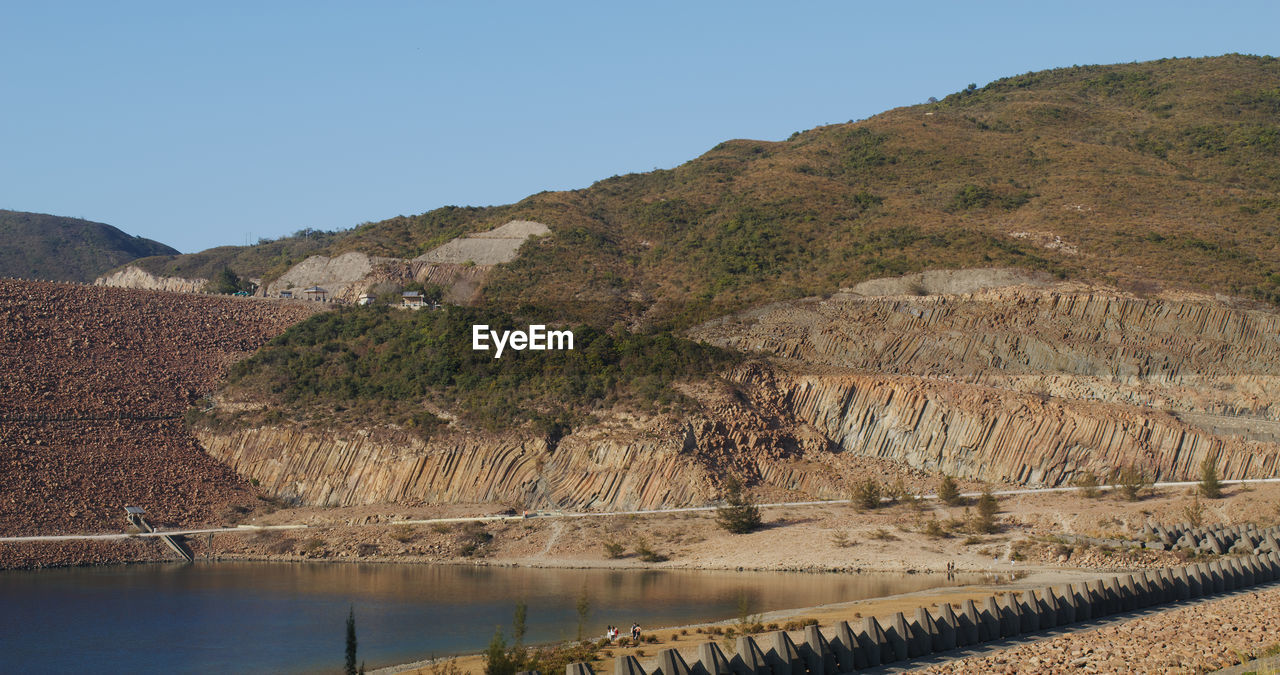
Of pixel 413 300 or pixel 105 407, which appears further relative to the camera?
pixel 413 300

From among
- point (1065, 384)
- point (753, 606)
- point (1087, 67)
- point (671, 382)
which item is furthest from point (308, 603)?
point (1087, 67)

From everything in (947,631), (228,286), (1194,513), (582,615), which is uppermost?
(228,286)

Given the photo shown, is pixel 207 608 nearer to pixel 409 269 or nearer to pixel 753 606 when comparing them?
pixel 753 606

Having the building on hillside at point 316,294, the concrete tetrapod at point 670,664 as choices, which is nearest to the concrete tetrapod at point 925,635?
the concrete tetrapod at point 670,664

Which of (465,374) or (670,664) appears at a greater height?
(465,374)

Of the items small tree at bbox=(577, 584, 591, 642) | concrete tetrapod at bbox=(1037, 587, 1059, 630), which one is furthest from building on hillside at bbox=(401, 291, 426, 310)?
concrete tetrapod at bbox=(1037, 587, 1059, 630)

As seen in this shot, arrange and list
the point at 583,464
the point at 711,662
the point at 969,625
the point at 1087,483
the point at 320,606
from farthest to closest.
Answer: the point at 583,464, the point at 1087,483, the point at 320,606, the point at 969,625, the point at 711,662

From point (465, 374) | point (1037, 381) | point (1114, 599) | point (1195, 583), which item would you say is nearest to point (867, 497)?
point (1037, 381)

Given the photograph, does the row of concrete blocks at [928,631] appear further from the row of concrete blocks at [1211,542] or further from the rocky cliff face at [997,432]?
the rocky cliff face at [997,432]

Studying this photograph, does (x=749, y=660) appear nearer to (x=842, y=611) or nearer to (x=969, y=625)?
(x=969, y=625)
